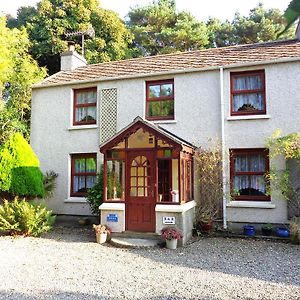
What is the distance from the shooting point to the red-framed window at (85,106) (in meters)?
14.9

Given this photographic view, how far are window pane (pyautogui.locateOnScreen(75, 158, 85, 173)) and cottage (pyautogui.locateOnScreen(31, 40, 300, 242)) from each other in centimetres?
7

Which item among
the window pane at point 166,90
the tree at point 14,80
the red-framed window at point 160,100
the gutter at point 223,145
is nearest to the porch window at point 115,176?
the red-framed window at point 160,100

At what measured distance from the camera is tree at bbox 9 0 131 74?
25.8m

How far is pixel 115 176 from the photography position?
12492 mm

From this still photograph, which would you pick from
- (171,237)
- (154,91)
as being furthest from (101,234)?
(154,91)

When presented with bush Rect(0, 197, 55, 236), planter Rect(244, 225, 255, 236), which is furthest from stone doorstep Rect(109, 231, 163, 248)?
planter Rect(244, 225, 255, 236)

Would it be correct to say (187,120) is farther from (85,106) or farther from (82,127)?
(85,106)

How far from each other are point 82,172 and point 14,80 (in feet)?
33.5

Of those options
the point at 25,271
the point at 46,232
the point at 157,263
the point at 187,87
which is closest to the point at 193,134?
the point at 187,87

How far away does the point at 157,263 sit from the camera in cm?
852

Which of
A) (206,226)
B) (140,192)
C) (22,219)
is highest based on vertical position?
(140,192)

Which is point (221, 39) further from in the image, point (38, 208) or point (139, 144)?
point (38, 208)

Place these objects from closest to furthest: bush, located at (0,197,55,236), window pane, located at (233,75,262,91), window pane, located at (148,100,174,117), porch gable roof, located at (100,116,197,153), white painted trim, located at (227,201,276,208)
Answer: porch gable roof, located at (100,116,197,153) < bush, located at (0,197,55,236) < white painted trim, located at (227,201,276,208) < window pane, located at (233,75,262,91) < window pane, located at (148,100,174,117)

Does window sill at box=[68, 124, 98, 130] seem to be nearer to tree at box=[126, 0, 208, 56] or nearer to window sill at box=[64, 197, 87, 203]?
window sill at box=[64, 197, 87, 203]
